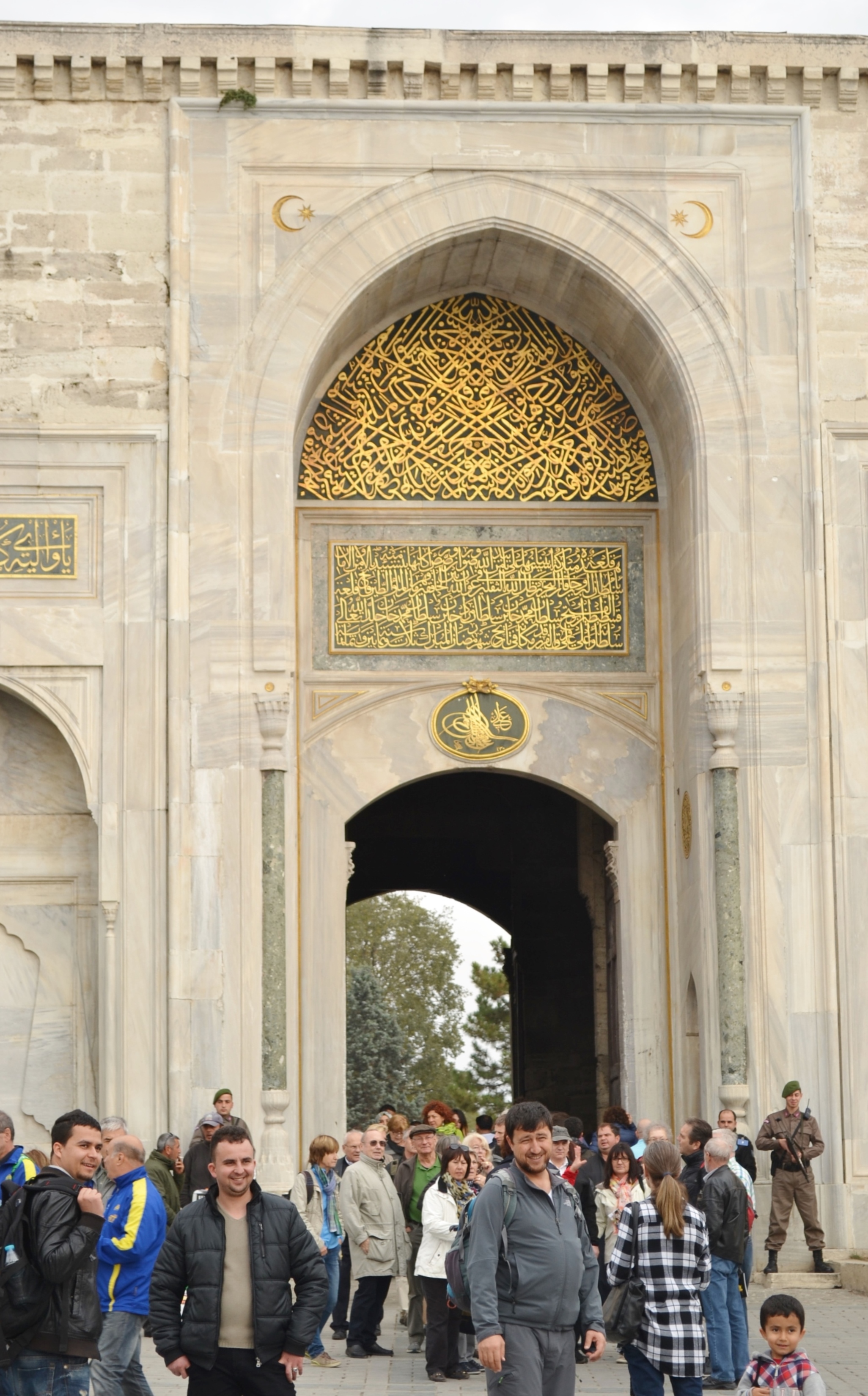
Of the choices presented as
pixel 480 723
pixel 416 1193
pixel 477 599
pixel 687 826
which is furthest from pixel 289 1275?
pixel 477 599

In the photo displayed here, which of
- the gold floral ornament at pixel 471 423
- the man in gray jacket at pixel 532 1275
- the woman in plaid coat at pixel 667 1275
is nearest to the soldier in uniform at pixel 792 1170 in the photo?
the gold floral ornament at pixel 471 423

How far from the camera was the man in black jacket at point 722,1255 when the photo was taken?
7.82 meters

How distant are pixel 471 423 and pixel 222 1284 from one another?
31.0 ft

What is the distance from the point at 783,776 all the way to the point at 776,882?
2.22 ft

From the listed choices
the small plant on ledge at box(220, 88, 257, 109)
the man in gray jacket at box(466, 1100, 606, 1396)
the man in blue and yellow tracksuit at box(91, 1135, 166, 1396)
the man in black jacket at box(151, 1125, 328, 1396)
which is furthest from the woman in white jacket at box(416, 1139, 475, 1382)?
the small plant on ledge at box(220, 88, 257, 109)

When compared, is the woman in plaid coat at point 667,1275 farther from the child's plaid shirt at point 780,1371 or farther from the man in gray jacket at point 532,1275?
the child's plaid shirt at point 780,1371

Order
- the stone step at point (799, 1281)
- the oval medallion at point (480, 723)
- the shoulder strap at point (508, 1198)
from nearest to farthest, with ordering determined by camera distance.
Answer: the shoulder strap at point (508, 1198) < the stone step at point (799, 1281) < the oval medallion at point (480, 723)

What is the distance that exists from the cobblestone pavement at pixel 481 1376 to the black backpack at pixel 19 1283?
314 centimetres

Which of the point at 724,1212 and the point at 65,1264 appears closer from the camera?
the point at 65,1264

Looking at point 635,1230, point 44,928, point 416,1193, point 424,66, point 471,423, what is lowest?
point 416,1193

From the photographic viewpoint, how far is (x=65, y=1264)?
4832mm

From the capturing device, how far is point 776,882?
12.4m

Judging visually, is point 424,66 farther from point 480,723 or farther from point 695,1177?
point 695,1177

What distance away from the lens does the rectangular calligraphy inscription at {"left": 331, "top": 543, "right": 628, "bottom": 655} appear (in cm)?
→ 1352
